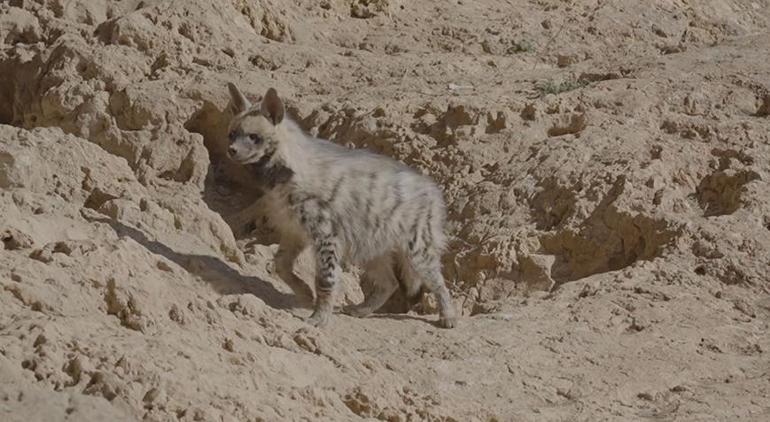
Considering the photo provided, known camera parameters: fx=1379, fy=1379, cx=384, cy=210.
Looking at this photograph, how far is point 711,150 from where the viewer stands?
9875 millimetres

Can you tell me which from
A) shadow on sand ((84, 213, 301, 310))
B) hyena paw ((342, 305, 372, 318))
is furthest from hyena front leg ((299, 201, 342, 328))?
hyena paw ((342, 305, 372, 318))

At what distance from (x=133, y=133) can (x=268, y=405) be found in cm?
517

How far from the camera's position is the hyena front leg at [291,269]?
8781 mm

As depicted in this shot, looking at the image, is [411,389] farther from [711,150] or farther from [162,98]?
[162,98]

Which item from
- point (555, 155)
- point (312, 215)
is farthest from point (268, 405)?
point (555, 155)

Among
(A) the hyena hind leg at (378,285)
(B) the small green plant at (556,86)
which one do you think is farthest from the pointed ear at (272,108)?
(B) the small green plant at (556,86)

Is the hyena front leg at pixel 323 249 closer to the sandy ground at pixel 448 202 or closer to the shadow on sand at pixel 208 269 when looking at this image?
the sandy ground at pixel 448 202

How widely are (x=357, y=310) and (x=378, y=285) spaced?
255mm

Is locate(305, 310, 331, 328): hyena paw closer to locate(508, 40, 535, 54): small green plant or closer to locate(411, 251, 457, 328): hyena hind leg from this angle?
locate(411, 251, 457, 328): hyena hind leg

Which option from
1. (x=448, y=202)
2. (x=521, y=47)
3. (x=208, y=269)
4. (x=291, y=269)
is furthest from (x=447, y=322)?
(x=521, y=47)

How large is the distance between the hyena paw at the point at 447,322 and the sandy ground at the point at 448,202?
5.7 inches

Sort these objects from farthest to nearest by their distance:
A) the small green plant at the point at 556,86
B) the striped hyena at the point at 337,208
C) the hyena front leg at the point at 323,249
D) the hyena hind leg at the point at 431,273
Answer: the small green plant at the point at 556,86 < the hyena hind leg at the point at 431,273 < the striped hyena at the point at 337,208 < the hyena front leg at the point at 323,249

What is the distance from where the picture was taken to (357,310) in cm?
923

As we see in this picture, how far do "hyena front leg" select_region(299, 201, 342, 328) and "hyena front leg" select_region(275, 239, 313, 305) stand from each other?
0.22 meters
